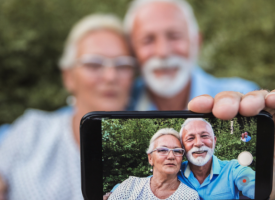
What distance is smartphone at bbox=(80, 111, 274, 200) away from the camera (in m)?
0.55

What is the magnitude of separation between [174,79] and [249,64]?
3.73 ft

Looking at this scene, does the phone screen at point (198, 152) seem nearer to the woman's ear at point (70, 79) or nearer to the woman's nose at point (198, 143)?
the woman's nose at point (198, 143)

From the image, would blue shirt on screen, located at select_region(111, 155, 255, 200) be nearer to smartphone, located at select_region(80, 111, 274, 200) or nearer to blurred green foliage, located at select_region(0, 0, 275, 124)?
smartphone, located at select_region(80, 111, 274, 200)

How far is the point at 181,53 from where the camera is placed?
1517 millimetres

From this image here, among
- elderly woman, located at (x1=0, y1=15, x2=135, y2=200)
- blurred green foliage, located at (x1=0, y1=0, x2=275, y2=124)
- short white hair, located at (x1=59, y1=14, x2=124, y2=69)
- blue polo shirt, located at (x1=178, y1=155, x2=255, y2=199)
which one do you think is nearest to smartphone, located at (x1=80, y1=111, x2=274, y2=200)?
blue polo shirt, located at (x1=178, y1=155, x2=255, y2=199)

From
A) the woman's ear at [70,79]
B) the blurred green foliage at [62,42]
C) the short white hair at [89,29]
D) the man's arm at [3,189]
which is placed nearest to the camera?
the man's arm at [3,189]

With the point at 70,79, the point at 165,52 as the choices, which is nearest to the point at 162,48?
the point at 165,52

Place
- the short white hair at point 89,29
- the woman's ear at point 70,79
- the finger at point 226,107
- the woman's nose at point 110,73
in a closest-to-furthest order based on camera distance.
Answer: the finger at point 226,107 < the woman's nose at point 110,73 < the short white hair at point 89,29 < the woman's ear at point 70,79

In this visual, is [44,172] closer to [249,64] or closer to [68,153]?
[68,153]

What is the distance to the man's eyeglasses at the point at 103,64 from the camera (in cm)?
145

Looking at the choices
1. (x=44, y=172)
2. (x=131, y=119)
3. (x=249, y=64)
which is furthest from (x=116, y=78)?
(x=249, y=64)

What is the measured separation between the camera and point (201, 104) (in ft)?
1.82

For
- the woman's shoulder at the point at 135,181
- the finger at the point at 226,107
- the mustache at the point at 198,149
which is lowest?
the woman's shoulder at the point at 135,181

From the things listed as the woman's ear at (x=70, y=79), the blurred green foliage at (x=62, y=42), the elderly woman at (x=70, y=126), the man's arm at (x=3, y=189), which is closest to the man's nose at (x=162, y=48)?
the elderly woman at (x=70, y=126)
